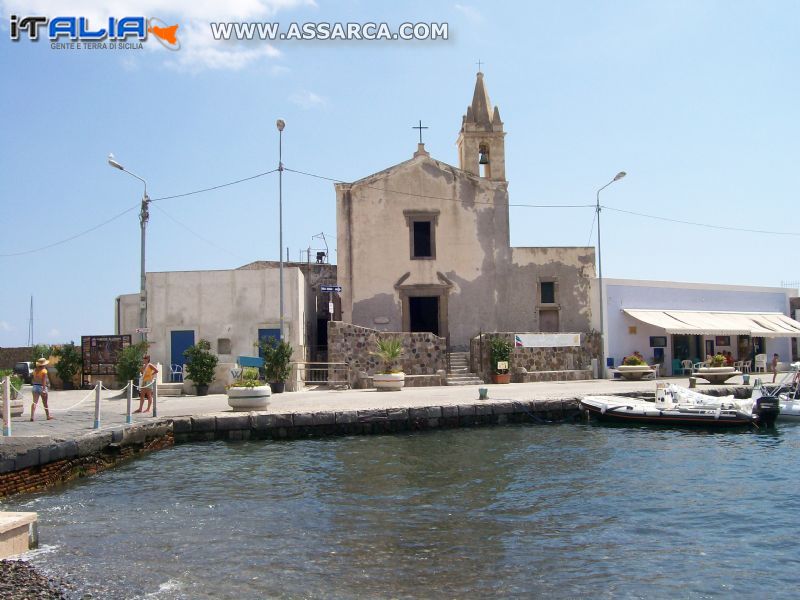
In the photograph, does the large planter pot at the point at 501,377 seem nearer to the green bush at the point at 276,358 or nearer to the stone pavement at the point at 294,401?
the stone pavement at the point at 294,401

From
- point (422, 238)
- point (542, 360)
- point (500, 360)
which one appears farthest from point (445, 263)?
point (542, 360)

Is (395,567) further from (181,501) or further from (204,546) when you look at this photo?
(181,501)

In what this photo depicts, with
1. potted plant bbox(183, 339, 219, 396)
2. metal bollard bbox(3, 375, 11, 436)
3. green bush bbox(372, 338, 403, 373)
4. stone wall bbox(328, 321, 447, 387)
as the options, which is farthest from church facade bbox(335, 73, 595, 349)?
metal bollard bbox(3, 375, 11, 436)

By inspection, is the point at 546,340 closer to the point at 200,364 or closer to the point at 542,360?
the point at 542,360

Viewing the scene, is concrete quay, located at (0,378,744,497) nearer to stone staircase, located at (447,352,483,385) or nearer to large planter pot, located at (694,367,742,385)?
stone staircase, located at (447,352,483,385)

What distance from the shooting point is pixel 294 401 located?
73.9ft

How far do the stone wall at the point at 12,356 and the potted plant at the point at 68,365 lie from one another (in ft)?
47.2

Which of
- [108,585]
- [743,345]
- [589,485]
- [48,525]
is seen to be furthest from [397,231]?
[108,585]

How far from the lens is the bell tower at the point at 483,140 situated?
34125 millimetres

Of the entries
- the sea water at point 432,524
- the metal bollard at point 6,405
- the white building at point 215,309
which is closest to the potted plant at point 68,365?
the white building at point 215,309

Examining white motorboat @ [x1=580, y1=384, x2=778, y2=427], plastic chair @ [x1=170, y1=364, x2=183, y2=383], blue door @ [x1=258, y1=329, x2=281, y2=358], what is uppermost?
blue door @ [x1=258, y1=329, x2=281, y2=358]

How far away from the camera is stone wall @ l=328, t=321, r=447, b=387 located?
92.8 feet

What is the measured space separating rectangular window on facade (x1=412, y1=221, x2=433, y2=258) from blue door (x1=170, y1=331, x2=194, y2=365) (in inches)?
416

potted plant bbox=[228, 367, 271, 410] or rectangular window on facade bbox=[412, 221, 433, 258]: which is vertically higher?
rectangular window on facade bbox=[412, 221, 433, 258]
